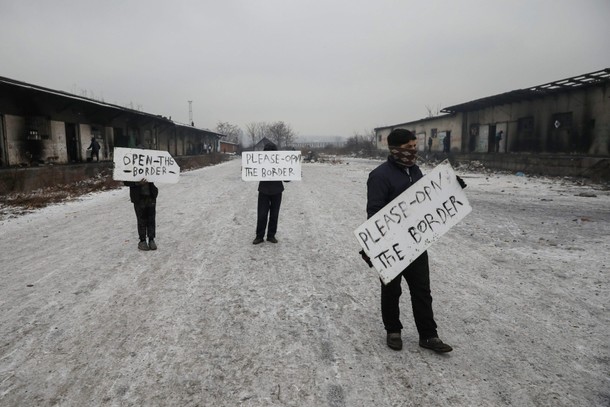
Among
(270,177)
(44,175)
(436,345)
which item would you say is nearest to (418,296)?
(436,345)

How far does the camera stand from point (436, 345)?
298cm

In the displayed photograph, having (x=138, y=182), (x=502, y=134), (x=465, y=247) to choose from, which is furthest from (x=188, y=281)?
(x=502, y=134)

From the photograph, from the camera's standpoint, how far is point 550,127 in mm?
21062

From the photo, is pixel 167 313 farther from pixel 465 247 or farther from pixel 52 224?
pixel 52 224

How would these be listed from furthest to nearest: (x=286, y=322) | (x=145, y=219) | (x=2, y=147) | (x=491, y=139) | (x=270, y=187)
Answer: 1. (x=491, y=139)
2. (x=2, y=147)
3. (x=270, y=187)
4. (x=145, y=219)
5. (x=286, y=322)

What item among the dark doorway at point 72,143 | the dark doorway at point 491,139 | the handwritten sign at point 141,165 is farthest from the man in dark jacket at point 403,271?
the dark doorway at point 491,139

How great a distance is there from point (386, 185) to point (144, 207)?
14.4ft

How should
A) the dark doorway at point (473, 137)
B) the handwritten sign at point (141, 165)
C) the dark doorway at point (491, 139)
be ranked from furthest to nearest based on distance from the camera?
the dark doorway at point (473, 137), the dark doorway at point (491, 139), the handwritten sign at point (141, 165)

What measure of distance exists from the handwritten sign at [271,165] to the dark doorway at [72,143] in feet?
54.8

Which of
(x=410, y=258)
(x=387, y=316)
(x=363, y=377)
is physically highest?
(x=410, y=258)

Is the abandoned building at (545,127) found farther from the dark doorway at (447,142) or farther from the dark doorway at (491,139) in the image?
the dark doorway at (447,142)

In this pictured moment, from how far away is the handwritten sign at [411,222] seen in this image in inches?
116

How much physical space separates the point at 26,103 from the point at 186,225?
13.4 meters

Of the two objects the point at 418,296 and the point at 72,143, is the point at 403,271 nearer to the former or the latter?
the point at 418,296
